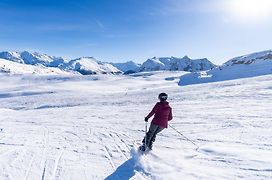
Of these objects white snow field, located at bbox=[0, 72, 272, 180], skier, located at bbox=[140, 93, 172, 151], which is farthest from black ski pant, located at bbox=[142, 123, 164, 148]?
white snow field, located at bbox=[0, 72, 272, 180]

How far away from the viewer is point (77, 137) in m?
11.5

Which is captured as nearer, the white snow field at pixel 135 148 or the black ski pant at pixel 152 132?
the white snow field at pixel 135 148

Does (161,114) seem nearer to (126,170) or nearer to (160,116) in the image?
(160,116)

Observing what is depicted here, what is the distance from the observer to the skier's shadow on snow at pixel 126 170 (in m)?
7.16

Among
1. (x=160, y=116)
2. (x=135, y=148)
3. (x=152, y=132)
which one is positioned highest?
(x=160, y=116)

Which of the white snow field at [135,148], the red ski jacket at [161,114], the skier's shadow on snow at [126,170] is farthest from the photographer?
the red ski jacket at [161,114]

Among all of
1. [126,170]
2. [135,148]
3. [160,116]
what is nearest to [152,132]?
[160,116]

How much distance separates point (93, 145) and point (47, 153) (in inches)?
60.7

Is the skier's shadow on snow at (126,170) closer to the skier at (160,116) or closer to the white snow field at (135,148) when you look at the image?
the white snow field at (135,148)

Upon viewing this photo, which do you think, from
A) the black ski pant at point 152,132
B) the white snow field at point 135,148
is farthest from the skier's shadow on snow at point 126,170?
the black ski pant at point 152,132

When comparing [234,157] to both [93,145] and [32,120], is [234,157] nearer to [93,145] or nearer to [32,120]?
[93,145]

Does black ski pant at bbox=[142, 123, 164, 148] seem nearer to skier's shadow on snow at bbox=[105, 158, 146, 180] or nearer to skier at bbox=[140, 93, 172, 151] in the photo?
skier at bbox=[140, 93, 172, 151]

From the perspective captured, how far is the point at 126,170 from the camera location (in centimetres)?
755

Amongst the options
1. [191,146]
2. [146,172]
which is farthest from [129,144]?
[146,172]
